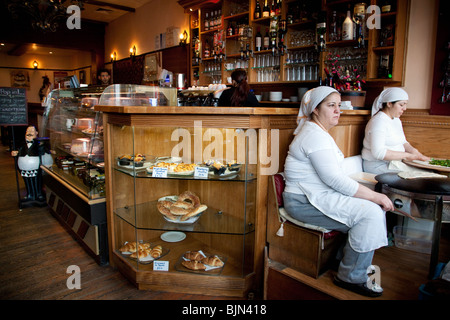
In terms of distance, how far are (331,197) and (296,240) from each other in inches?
15.8

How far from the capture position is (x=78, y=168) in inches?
138

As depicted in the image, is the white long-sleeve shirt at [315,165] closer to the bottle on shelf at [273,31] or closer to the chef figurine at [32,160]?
the bottle on shelf at [273,31]

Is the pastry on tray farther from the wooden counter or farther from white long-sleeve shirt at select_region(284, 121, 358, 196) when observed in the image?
white long-sleeve shirt at select_region(284, 121, 358, 196)

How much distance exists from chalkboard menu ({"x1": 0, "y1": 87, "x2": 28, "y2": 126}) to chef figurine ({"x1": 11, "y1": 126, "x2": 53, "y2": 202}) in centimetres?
44

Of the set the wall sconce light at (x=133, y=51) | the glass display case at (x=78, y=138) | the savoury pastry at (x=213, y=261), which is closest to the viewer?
the savoury pastry at (x=213, y=261)

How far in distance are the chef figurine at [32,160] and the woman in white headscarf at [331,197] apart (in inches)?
143

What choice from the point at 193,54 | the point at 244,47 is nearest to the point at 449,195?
the point at 244,47

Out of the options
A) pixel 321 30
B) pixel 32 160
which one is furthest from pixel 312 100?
pixel 32 160

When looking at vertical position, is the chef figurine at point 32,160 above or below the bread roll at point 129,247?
above

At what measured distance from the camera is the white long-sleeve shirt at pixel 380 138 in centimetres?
301

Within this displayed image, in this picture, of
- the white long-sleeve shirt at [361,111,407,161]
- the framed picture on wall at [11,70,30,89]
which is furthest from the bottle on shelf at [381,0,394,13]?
the framed picture on wall at [11,70,30,89]

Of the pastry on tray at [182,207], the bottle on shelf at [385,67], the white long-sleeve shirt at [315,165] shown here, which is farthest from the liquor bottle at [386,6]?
the pastry on tray at [182,207]

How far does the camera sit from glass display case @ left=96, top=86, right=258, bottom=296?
7.82 feet

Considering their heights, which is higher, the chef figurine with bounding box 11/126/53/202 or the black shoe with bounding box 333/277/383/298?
the chef figurine with bounding box 11/126/53/202
